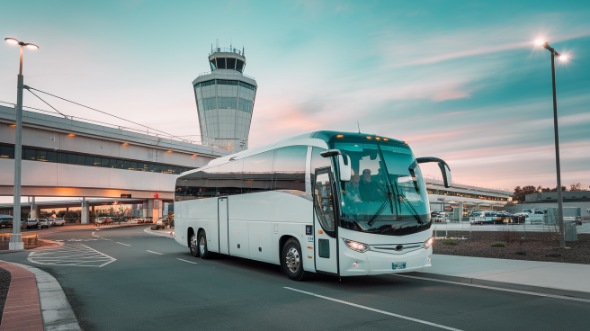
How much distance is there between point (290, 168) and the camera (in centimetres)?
1255

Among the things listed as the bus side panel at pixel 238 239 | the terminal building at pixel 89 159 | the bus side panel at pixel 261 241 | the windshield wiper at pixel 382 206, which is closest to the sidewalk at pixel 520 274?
the windshield wiper at pixel 382 206

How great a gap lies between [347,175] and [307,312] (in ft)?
9.07

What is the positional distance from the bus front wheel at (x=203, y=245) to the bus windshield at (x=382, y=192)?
30.4 ft

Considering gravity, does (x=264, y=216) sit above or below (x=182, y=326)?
above

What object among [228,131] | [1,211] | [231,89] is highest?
[231,89]

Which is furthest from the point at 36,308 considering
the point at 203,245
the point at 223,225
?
the point at 203,245

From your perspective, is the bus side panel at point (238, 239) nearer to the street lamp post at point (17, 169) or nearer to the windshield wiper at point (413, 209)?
the windshield wiper at point (413, 209)

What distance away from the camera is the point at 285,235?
12.7 m

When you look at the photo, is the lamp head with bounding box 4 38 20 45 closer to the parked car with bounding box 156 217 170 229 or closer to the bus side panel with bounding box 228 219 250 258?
the bus side panel with bounding box 228 219 250 258

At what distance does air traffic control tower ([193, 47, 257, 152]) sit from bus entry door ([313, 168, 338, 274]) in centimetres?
8152

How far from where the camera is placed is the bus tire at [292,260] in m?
11.9

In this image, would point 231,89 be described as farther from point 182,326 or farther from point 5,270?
point 182,326

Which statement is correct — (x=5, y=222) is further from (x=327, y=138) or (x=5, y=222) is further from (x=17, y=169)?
(x=327, y=138)

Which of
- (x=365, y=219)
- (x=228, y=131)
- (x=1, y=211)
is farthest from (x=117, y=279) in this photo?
(x=1, y=211)
